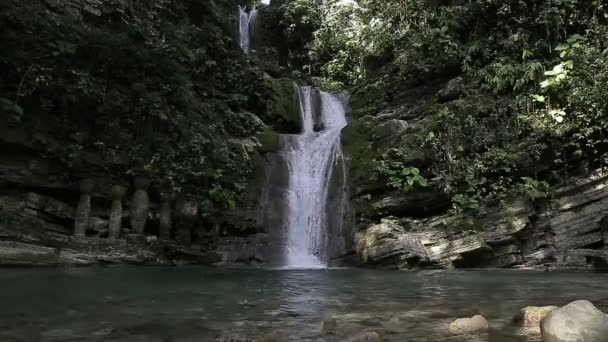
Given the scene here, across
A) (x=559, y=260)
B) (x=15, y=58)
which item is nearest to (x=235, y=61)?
(x=15, y=58)

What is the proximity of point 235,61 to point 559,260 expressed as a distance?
11998 millimetres

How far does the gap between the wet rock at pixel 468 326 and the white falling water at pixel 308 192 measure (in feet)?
24.2

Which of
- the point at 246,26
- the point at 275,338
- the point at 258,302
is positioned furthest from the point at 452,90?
the point at 246,26

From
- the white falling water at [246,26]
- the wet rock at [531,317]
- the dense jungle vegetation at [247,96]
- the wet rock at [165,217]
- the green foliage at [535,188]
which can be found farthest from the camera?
the white falling water at [246,26]

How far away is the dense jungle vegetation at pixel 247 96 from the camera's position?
10984 mm

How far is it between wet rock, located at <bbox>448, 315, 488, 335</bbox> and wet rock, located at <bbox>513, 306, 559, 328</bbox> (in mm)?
390

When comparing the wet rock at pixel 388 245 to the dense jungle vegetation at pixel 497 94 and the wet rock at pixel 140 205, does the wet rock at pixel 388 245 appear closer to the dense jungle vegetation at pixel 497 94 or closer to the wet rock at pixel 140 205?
the dense jungle vegetation at pixel 497 94

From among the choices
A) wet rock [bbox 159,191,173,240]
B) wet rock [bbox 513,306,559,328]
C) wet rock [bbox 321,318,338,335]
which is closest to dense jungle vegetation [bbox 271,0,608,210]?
wet rock [bbox 159,191,173,240]

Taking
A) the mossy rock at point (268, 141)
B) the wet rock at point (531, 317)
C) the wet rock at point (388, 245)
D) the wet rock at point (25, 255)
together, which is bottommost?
the wet rock at point (531, 317)

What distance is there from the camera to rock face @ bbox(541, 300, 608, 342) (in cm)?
396

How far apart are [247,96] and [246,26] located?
942cm

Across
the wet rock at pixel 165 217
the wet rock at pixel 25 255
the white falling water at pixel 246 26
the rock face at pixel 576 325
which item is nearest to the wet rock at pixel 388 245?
the wet rock at pixel 165 217

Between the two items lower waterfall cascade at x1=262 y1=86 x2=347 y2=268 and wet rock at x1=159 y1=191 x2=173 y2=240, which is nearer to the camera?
wet rock at x1=159 y1=191 x2=173 y2=240

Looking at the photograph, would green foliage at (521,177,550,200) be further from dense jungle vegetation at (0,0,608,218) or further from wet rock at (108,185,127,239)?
wet rock at (108,185,127,239)
